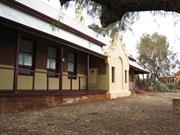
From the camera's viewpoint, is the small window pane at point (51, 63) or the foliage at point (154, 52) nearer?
the small window pane at point (51, 63)

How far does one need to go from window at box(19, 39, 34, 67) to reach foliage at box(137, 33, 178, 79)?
165ft

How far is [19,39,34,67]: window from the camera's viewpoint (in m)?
17.6

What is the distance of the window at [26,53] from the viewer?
17.6 metres

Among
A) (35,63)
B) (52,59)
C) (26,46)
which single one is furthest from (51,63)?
(26,46)

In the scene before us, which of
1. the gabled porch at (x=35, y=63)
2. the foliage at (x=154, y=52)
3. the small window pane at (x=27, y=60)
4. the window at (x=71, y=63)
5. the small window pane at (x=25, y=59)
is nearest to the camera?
the gabled porch at (x=35, y=63)

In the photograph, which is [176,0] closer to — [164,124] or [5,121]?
[164,124]

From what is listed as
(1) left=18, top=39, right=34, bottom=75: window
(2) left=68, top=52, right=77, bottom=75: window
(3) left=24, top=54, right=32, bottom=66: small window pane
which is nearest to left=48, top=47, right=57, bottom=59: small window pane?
(1) left=18, top=39, right=34, bottom=75: window

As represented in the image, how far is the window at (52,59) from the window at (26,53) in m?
2.00

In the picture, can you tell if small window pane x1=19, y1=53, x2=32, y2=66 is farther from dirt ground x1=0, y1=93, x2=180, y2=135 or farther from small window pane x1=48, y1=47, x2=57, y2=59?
dirt ground x1=0, y1=93, x2=180, y2=135

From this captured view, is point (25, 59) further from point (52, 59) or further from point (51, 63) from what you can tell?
point (52, 59)

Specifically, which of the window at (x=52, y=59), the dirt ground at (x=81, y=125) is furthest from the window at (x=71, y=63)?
the dirt ground at (x=81, y=125)

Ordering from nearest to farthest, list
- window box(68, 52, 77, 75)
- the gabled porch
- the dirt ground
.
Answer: the dirt ground → the gabled porch → window box(68, 52, 77, 75)

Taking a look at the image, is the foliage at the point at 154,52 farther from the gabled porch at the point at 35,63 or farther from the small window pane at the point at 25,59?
the small window pane at the point at 25,59

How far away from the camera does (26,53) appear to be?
18.1m
